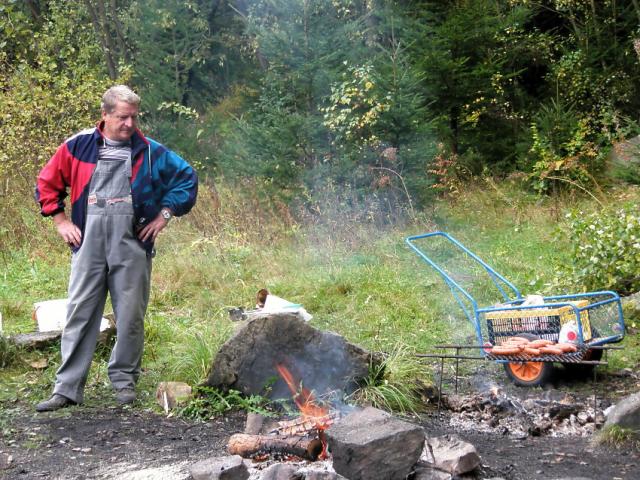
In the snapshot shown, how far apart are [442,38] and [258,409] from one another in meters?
10.8

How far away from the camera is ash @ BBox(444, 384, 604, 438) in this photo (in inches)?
177

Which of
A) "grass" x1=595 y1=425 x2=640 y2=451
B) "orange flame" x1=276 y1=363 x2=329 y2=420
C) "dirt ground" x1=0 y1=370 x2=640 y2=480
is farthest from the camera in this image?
"orange flame" x1=276 y1=363 x2=329 y2=420

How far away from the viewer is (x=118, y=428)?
4719 mm

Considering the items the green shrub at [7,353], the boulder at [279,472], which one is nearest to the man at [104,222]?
the green shrub at [7,353]

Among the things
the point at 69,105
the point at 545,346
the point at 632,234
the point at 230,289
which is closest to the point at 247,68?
the point at 69,105

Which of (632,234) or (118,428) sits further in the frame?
(632,234)

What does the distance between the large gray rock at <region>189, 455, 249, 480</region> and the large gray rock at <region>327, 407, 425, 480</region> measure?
1.33ft

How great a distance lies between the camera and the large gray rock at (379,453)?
3545 mm

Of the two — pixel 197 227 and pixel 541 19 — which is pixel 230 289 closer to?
pixel 197 227

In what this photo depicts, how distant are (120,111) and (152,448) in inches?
80.1

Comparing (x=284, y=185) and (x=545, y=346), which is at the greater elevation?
(x=284, y=185)

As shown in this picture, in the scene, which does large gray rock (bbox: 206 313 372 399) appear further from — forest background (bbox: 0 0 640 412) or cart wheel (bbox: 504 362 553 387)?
cart wheel (bbox: 504 362 553 387)

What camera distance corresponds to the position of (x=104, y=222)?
5.09m

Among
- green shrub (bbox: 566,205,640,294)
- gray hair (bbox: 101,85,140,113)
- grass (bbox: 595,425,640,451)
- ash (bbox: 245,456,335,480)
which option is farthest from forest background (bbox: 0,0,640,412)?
grass (bbox: 595,425,640,451)
